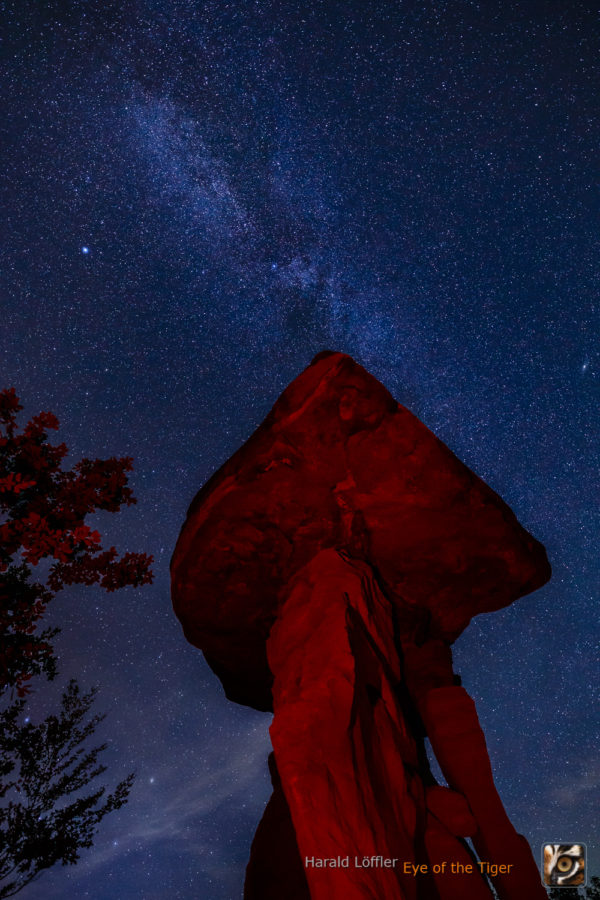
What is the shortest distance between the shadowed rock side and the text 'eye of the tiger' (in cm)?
406

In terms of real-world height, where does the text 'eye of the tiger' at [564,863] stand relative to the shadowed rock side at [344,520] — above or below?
below

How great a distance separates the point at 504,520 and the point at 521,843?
155 inches

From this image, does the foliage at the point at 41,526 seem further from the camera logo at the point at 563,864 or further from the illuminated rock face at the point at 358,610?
the camera logo at the point at 563,864

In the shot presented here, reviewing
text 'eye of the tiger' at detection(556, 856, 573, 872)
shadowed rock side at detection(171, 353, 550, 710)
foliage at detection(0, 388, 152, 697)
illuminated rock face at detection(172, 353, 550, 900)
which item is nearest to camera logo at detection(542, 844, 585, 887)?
text 'eye of the tiger' at detection(556, 856, 573, 872)

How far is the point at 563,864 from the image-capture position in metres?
7.91

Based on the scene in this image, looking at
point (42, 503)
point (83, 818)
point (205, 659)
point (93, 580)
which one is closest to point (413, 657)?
point (205, 659)

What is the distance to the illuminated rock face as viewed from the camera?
5.00 meters

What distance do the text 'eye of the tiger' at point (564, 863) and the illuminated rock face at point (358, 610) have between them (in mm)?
2550

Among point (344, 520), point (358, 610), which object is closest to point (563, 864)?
point (358, 610)

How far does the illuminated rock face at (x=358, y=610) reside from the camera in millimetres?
5000

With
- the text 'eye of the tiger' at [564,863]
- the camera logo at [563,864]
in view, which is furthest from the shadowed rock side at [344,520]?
the text 'eye of the tiger' at [564,863]

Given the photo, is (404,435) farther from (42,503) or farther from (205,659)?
(205,659)

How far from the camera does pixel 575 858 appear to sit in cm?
800

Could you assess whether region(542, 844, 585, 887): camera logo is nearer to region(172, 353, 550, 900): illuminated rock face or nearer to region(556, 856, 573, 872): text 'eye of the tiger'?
region(556, 856, 573, 872): text 'eye of the tiger'
